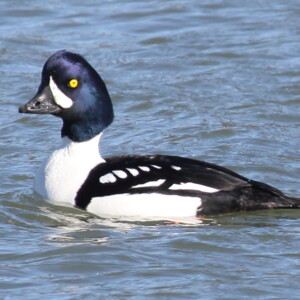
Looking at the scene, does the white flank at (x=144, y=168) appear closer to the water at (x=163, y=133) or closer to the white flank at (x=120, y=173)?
the white flank at (x=120, y=173)

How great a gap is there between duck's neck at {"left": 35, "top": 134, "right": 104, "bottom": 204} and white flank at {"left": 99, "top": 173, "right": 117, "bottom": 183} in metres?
0.24

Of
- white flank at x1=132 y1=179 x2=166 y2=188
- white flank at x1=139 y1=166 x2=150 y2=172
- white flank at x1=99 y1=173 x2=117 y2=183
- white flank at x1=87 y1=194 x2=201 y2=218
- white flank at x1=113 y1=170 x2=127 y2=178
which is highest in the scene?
white flank at x1=139 y1=166 x2=150 y2=172

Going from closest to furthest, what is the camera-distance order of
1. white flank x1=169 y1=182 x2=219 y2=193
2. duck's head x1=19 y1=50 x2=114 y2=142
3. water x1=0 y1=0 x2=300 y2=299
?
water x1=0 y1=0 x2=300 y2=299
white flank x1=169 y1=182 x2=219 y2=193
duck's head x1=19 y1=50 x2=114 y2=142

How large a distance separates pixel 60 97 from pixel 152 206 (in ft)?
4.76

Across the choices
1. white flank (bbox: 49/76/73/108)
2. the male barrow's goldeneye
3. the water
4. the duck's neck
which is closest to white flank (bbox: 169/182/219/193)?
the male barrow's goldeneye

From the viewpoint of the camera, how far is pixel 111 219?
37.0ft

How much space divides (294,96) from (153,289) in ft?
22.6

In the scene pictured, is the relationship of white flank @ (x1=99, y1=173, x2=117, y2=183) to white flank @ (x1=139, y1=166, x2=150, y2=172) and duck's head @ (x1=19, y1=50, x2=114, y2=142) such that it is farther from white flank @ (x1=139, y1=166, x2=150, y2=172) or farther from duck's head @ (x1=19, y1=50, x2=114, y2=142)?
duck's head @ (x1=19, y1=50, x2=114, y2=142)

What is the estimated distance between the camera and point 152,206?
36.9ft

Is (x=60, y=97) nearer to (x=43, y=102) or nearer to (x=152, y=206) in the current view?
(x=43, y=102)

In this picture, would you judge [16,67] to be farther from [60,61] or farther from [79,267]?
[79,267]

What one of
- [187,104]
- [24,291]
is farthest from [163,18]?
[24,291]

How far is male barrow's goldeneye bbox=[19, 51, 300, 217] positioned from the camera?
11.3 m

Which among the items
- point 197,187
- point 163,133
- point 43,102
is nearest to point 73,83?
point 43,102
